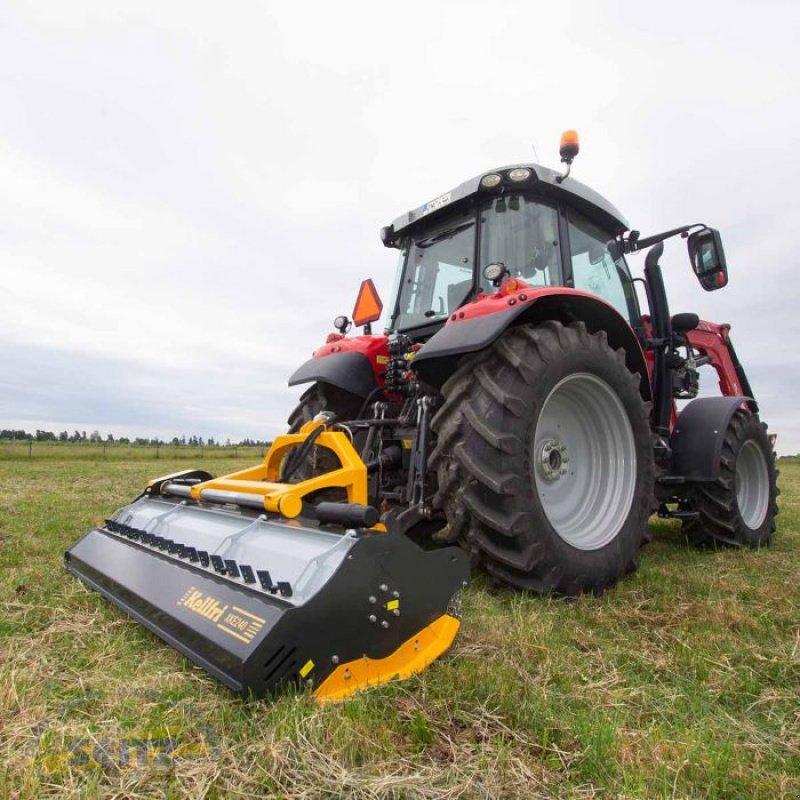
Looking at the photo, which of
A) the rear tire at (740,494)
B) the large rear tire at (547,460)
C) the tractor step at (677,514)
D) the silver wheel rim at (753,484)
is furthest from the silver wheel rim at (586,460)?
the silver wheel rim at (753,484)

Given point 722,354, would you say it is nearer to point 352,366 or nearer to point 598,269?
point 598,269

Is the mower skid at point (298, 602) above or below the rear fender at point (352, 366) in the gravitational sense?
below

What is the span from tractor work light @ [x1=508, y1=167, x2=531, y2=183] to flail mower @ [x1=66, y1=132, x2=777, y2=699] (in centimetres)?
2

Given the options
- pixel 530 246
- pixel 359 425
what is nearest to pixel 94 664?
pixel 359 425

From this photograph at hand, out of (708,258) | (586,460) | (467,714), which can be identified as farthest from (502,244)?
(467,714)

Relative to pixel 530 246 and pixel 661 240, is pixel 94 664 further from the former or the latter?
pixel 661 240

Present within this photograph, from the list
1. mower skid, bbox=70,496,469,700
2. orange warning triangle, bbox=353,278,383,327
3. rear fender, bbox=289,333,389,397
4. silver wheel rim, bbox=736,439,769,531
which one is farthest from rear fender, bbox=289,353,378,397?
silver wheel rim, bbox=736,439,769,531

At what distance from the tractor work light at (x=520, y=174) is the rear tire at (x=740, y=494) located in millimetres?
2422

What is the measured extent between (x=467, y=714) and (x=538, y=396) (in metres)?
1.43

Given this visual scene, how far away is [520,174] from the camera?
330cm

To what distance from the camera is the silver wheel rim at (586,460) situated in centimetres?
299

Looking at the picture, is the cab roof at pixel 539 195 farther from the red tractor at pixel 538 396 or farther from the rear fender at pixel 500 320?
the rear fender at pixel 500 320

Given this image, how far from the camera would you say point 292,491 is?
2.29m

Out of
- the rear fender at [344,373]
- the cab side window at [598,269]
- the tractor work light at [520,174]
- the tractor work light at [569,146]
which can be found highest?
the tractor work light at [569,146]
